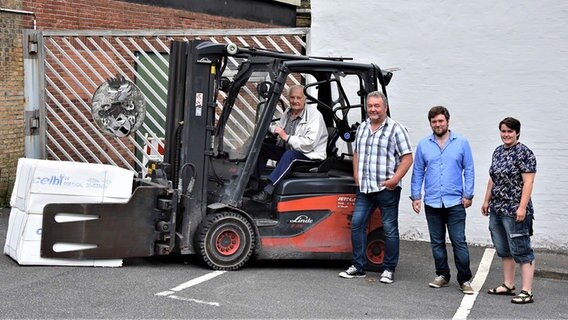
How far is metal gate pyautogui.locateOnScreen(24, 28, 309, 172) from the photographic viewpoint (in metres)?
12.1

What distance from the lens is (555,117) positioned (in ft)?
31.9

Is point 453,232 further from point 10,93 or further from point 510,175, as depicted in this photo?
point 10,93

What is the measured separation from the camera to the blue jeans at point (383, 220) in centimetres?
793

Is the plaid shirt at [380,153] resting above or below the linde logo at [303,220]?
above

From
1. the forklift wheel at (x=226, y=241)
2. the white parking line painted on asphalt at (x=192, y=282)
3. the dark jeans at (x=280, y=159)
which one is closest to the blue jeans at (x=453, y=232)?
the dark jeans at (x=280, y=159)

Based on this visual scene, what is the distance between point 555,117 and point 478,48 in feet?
4.16

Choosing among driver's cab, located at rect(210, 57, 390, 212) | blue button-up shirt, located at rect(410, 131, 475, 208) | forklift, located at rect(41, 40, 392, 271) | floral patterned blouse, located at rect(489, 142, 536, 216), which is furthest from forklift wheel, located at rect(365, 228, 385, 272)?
A: floral patterned blouse, located at rect(489, 142, 536, 216)

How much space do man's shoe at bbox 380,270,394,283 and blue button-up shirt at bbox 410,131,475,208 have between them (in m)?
0.84

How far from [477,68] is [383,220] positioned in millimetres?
3046

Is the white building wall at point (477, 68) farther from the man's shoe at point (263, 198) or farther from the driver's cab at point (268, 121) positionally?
the man's shoe at point (263, 198)

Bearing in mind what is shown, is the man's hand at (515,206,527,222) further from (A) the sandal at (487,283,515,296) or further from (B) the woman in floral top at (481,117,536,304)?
(A) the sandal at (487,283,515,296)

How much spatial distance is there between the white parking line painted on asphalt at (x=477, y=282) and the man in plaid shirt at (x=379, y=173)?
2.78ft

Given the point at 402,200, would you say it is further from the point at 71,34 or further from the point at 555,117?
the point at 71,34

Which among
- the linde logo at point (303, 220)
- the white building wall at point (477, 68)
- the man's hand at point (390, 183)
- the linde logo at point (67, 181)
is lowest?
the linde logo at point (303, 220)
